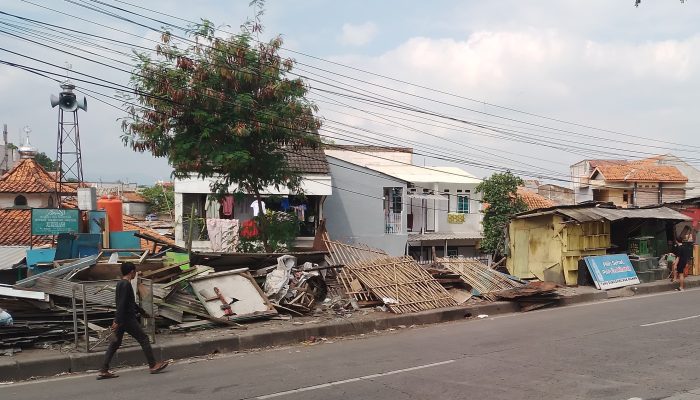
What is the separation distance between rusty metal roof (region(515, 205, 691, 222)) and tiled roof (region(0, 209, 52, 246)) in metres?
18.6

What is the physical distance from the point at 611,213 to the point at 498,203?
262 inches

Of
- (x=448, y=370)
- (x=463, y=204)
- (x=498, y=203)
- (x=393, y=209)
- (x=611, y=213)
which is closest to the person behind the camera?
(x=448, y=370)

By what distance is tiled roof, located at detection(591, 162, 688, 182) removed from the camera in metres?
43.4

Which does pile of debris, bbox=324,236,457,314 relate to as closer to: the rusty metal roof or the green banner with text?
the rusty metal roof

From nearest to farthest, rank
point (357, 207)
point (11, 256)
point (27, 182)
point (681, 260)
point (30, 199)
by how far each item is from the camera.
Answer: point (11, 256) → point (681, 260) → point (357, 207) → point (30, 199) → point (27, 182)

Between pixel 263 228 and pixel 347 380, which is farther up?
pixel 263 228

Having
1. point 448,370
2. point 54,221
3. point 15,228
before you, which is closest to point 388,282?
point 448,370

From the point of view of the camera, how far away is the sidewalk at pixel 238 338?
27.8 feet

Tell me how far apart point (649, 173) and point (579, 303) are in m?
32.0

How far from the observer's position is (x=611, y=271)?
18.9 meters

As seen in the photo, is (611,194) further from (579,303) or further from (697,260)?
(579,303)

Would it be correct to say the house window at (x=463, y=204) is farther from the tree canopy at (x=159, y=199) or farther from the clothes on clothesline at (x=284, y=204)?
the tree canopy at (x=159, y=199)

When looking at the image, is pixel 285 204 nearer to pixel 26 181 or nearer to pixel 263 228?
pixel 263 228

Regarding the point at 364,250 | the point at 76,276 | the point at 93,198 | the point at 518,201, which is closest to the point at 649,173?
the point at 518,201
